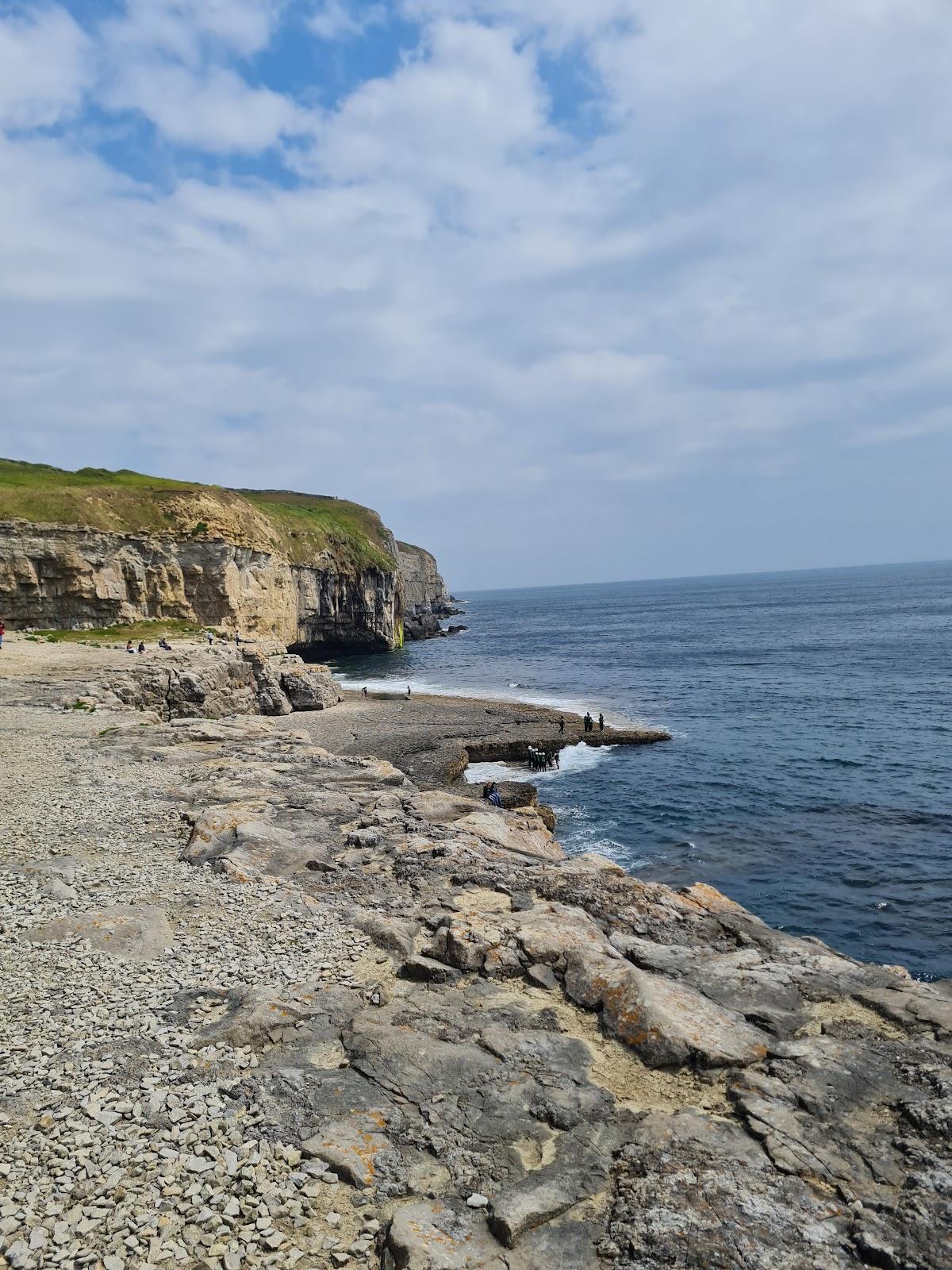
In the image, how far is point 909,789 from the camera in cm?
3647

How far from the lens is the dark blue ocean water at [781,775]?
24.9 metres

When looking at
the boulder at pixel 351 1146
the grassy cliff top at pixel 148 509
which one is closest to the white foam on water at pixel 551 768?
the boulder at pixel 351 1146

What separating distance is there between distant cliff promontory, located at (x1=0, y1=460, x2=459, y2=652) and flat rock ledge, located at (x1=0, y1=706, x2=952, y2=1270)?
44.8 meters

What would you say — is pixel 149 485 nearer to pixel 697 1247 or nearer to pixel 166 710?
pixel 166 710

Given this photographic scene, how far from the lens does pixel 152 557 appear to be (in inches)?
2447

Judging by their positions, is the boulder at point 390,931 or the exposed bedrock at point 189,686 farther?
the exposed bedrock at point 189,686

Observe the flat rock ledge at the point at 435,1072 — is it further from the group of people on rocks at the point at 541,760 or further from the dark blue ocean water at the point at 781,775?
the group of people on rocks at the point at 541,760

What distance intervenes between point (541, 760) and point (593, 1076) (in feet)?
115

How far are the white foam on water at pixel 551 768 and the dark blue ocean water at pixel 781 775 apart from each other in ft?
1.04

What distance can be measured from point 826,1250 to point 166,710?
3835 centimetres

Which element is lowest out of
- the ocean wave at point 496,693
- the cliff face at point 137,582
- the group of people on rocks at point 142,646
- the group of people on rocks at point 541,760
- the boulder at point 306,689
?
the group of people on rocks at point 541,760

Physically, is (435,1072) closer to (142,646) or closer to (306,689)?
(142,646)

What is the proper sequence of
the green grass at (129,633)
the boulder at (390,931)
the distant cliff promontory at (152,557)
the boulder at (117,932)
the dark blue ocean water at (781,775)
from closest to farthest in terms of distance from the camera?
the boulder at (117,932) → the boulder at (390,931) → the dark blue ocean water at (781,775) → the green grass at (129,633) → the distant cliff promontory at (152,557)

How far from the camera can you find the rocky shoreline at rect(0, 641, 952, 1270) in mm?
6941
